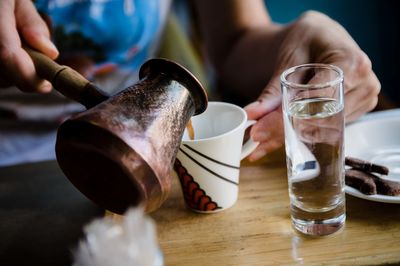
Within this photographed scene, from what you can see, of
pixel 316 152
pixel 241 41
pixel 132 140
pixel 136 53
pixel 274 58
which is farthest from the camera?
pixel 136 53

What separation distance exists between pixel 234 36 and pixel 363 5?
793 millimetres

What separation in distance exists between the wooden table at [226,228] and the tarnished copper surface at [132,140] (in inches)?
4.9

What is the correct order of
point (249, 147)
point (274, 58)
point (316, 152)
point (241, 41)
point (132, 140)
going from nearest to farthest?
point (132, 140) → point (316, 152) → point (249, 147) → point (274, 58) → point (241, 41)

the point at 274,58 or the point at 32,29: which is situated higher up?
the point at 32,29

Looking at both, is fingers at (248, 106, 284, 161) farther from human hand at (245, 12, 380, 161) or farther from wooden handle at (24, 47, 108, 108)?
wooden handle at (24, 47, 108, 108)

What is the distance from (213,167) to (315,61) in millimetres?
265

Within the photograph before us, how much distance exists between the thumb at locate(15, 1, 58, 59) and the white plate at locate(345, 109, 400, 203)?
456 mm

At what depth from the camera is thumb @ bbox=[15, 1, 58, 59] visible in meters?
0.79

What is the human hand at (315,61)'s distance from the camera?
788mm

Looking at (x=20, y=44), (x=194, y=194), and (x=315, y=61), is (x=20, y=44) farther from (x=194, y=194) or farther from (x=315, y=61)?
(x=315, y=61)

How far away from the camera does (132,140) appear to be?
0.52 metres

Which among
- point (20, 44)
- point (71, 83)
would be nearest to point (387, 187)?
point (71, 83)

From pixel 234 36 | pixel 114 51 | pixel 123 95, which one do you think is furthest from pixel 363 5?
pixel 123 95

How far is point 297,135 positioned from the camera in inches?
24.9
